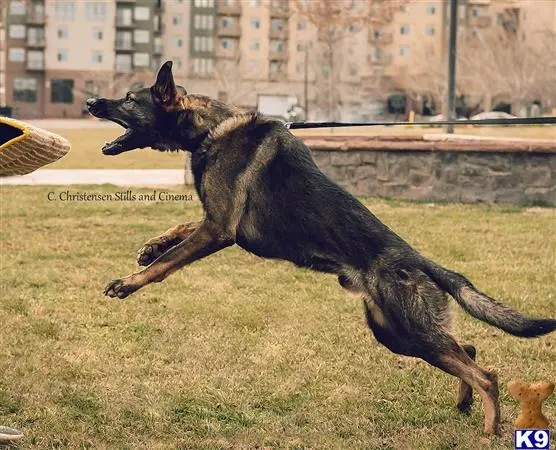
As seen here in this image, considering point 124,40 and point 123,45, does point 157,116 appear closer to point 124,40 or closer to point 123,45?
point 123,45

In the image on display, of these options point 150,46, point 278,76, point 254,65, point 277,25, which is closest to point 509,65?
point 278,76

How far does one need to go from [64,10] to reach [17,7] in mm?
3988

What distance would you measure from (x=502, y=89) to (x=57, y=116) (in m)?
40.3

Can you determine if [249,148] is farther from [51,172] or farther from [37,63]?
[37,63]

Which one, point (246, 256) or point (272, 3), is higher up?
point (272, 3)

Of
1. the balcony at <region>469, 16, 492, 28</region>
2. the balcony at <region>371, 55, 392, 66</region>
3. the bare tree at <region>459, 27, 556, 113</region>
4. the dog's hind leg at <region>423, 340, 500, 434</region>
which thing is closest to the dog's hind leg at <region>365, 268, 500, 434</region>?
the dog's hind leg at <region>423, 340, 500, 434</region>

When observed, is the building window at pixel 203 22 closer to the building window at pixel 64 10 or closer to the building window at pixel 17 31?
the building window at pixel 64 10

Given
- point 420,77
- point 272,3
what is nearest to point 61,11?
point 272,3

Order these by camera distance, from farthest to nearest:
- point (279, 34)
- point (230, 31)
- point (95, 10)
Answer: point (230, 31), point (95, 10), point (279, 34)

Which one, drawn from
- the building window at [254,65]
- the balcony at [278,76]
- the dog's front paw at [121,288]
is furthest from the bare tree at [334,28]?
the dog's front paw at [121,288]

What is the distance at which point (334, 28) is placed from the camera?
180ft

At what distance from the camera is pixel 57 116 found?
74.5 meters

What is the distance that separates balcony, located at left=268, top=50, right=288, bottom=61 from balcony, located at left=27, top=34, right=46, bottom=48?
19968 mm

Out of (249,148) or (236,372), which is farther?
(236,372)
